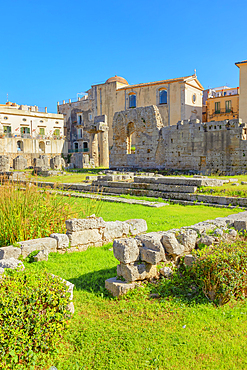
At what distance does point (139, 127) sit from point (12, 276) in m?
19.0

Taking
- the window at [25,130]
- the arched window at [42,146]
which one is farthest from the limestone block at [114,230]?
the window at [25,130]

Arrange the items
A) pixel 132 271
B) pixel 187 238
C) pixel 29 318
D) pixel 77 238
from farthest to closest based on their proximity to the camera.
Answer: pixel 77 238 → pixel 187 238 → pixel 132 271 → pixel 29 318

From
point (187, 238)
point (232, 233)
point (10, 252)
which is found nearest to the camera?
point (187, 238)

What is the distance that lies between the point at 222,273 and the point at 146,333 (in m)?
1.16

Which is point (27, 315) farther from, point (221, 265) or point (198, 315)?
point (221, 265)

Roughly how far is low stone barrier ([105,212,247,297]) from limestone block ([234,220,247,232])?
666mm

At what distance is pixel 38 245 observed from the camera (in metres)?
5.21

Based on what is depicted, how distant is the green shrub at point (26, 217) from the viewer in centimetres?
552

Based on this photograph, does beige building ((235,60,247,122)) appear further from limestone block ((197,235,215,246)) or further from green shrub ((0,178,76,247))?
limestone block ((197,235,215,246))

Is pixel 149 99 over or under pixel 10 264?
over

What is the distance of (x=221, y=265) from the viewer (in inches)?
145

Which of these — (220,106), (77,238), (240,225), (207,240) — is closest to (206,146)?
(240,225)

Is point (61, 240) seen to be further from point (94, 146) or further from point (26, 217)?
point (94, 146)

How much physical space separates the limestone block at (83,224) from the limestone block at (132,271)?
6.00ft
